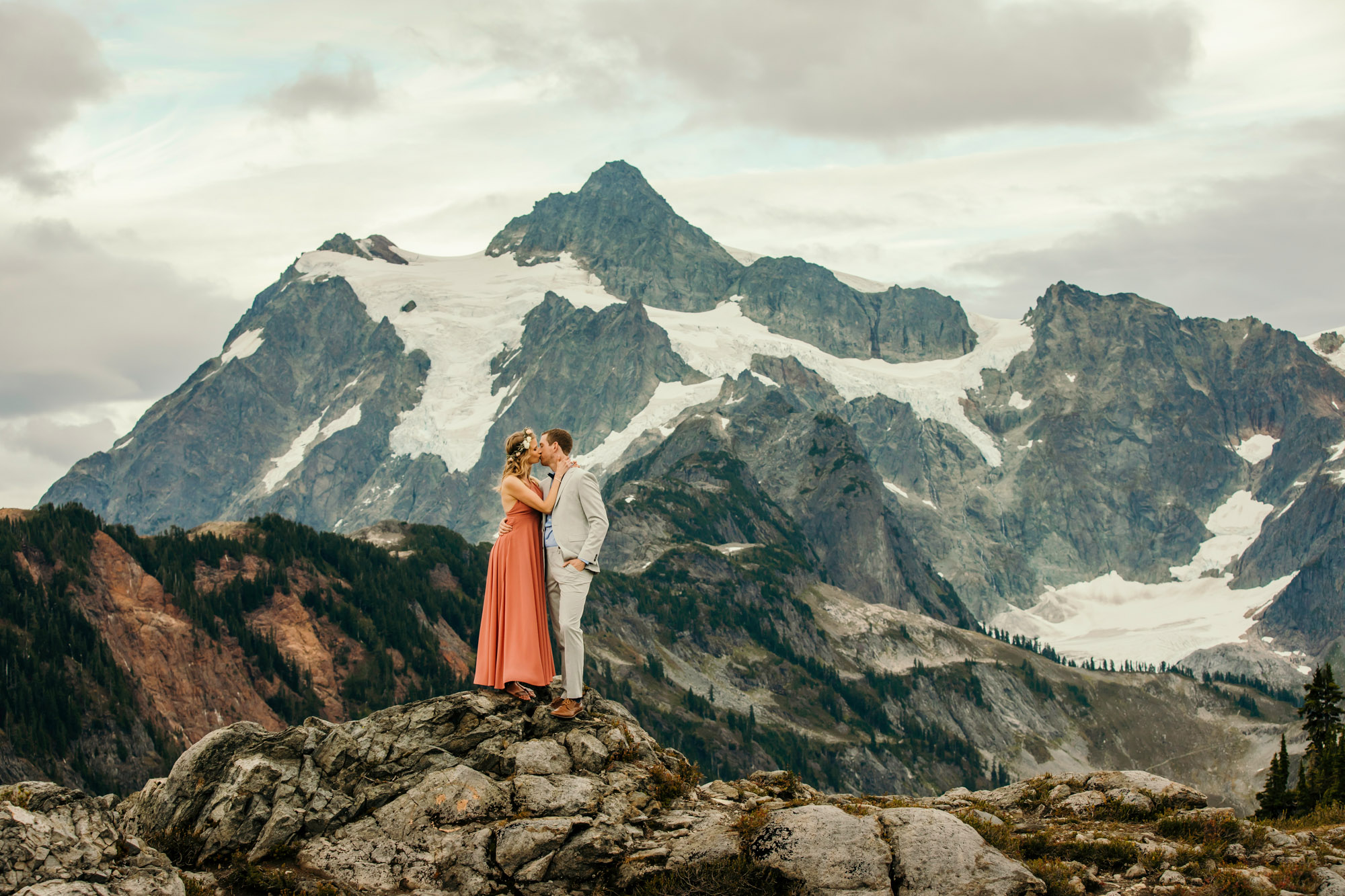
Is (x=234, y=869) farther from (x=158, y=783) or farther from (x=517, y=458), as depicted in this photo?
(x=517, y=458)

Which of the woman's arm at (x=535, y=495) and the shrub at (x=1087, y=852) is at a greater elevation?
the woman's arm at (x=535, y=495)

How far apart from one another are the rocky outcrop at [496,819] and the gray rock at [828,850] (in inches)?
1.4


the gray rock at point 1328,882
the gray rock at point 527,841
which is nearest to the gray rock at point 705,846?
the gray rock at point 527,841

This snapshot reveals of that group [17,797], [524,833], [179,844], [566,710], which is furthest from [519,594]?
[17,797]

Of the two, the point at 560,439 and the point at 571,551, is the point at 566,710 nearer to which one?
the point at 571,551

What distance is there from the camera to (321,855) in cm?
3067

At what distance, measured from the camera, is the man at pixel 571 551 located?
3534 cm

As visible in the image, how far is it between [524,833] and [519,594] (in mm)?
7085

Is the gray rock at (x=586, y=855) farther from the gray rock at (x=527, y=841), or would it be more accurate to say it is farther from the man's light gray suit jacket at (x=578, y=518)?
the man's light gray suit jacket at (x=578, y=518)

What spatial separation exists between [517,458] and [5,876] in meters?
16.1

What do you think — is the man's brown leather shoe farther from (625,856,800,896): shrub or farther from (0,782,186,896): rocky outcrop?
(0,782,186,896): rocky outcrop

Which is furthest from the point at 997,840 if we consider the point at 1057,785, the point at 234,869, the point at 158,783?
the point at 158,783

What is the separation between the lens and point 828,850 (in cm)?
3009

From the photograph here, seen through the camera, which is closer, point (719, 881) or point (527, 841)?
point (719, 881)
